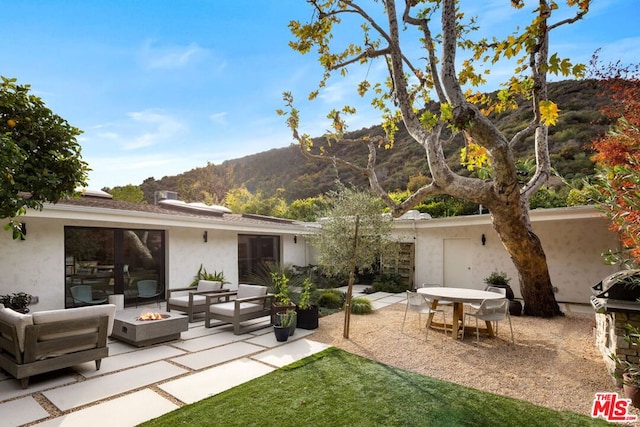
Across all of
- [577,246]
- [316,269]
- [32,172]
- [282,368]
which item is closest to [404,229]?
[316,269]

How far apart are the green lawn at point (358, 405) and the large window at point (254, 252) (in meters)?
8.40

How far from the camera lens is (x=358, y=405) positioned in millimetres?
3986

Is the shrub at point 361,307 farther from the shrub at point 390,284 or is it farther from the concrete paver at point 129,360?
the concrete paver at point 129,360

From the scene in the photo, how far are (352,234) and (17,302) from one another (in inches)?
278

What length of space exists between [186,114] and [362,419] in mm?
15054

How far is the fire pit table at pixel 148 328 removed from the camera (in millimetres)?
6121

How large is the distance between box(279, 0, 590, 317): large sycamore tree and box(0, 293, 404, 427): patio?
13.0 ft

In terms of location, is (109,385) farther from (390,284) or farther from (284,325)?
(390,284)

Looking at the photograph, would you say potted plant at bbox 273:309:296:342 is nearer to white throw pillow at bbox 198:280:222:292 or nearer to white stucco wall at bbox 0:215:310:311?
white throw pillow at bbox 198:280:222:292

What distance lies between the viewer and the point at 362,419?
3.67m

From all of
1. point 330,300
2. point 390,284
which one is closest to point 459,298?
point 330,300

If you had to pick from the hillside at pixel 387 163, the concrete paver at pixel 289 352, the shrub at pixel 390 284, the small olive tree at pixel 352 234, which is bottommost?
the shrub at pixel 390 284

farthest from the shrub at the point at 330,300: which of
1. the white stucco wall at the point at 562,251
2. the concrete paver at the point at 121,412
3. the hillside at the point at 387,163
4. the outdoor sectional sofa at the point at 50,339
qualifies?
the hillside at the point at 387,163

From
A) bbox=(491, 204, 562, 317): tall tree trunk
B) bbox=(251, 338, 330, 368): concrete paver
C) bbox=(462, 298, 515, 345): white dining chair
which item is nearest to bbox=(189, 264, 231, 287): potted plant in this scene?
bbox=(251, 338, 330, 368): concrete paver
